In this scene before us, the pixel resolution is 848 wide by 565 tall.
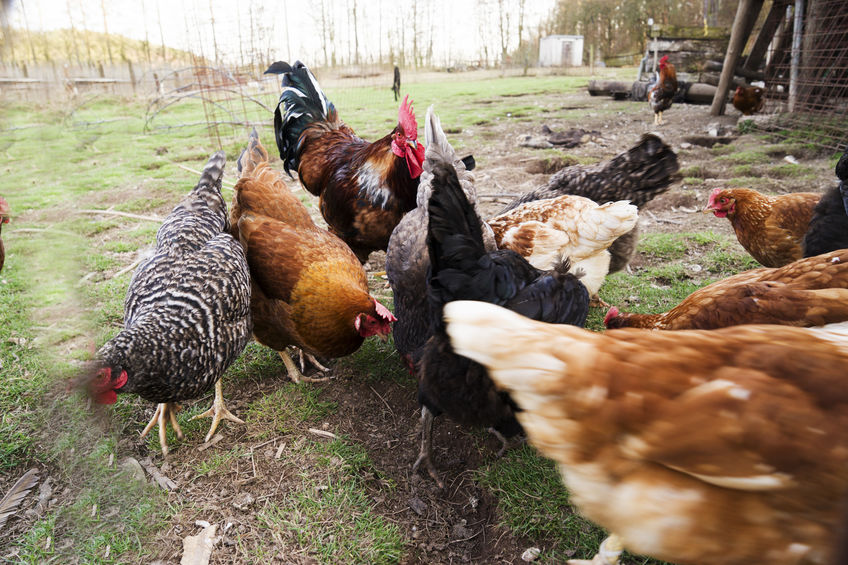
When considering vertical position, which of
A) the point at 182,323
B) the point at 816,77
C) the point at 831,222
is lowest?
the point at 182,323

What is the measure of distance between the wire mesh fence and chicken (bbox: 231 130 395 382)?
6588 mm

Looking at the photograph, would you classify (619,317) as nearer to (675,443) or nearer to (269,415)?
(675,443)

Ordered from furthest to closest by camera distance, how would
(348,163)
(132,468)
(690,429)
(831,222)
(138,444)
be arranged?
1. (348,163)
2. (831,222)
3. (138,444)
4. (132,468)
5. (690,429)

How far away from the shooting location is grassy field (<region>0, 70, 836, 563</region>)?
0.67 metres

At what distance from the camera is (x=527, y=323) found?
111cm

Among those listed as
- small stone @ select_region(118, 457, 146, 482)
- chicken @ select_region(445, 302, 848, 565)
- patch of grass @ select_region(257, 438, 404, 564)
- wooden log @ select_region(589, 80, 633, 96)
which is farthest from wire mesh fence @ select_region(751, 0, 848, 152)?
small stone @ select_region(118, 457, 146, 482)

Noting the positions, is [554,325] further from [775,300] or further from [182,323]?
[182,323]

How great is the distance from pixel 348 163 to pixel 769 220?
2.99 meters

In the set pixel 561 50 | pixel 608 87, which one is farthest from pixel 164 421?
pixel 561 50

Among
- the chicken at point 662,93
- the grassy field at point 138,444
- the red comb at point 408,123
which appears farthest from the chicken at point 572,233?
the chicken at point 662,93

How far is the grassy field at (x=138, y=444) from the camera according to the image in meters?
0.67

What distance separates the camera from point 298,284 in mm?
2402

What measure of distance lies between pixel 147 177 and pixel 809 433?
24.9ft

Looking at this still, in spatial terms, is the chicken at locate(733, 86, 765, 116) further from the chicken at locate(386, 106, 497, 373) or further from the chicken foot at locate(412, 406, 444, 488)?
the chicken foot at locate(412, 406, 444, 488)
